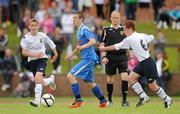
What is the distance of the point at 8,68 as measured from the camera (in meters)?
27.8

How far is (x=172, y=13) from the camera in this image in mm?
33750

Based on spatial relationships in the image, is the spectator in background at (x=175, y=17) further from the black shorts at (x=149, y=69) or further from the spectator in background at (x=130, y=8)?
the black shorts at (x=149, y=69)


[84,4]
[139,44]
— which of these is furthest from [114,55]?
[84,4]

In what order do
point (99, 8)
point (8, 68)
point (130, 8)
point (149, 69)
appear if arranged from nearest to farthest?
point (149, 69), point (8, 68), point (130, 8), point (99, 8)

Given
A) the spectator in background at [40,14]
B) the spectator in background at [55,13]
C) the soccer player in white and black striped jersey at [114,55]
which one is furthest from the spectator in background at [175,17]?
the soccer player in white and black striped jersey at [114,55]

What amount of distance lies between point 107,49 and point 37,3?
52.1 ft

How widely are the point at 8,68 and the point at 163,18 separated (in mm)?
9162

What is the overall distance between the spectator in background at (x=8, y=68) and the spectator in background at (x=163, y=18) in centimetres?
872

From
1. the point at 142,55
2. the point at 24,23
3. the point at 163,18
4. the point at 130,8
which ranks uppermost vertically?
the point at 142,55

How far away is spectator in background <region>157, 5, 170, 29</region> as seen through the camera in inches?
1329

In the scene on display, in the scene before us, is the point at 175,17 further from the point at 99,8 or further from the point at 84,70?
the point at 84,70

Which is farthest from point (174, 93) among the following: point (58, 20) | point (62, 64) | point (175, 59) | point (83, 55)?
point (83, 55)

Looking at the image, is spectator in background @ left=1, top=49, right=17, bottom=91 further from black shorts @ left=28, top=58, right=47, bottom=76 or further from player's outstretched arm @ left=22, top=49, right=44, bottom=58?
player's outstretched arm @ left=22, top=49, right=44, bottom=58

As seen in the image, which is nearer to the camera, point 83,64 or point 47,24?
point 83,64
